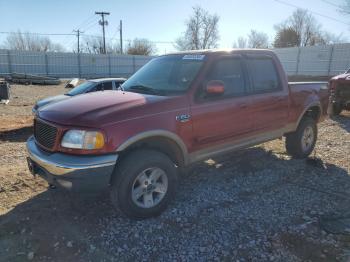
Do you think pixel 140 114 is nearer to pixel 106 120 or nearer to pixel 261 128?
pixel 106 120

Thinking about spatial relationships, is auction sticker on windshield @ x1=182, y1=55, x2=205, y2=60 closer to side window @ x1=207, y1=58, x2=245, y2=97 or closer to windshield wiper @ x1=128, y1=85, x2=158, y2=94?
side window @ x1=207, y1=58, x2=245, y2=97

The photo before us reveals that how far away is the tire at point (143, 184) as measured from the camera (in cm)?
364

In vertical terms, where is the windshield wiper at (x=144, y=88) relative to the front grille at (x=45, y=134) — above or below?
above

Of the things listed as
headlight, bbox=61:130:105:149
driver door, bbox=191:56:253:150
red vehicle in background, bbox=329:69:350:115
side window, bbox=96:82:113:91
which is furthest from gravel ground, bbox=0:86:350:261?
red vehicle in background, bbox=329:69:350:115

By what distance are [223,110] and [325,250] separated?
81.6 inches

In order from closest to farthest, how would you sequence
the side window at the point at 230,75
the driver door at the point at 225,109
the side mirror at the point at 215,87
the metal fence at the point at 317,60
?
the side mirror at the point at 215,87, the driver door at the point at 225,109, the side window at the point at 230,75, the metal fence at the point at 317,60

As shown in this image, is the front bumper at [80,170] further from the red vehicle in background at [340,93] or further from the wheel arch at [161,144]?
the red vehicle in background at [340,93]

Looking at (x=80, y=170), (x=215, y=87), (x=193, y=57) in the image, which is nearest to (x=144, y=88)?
(x=193, y=57)

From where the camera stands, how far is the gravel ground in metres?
3.33

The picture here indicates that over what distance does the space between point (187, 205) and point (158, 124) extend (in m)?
1.24

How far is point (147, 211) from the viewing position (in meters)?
3.89

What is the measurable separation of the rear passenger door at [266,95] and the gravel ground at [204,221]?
2.85ft

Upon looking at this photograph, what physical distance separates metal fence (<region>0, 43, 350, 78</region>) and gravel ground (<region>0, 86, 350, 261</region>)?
25.6m

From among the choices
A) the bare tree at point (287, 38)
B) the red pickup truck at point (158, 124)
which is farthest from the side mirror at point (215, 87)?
the bare tree at point (287, 38)
